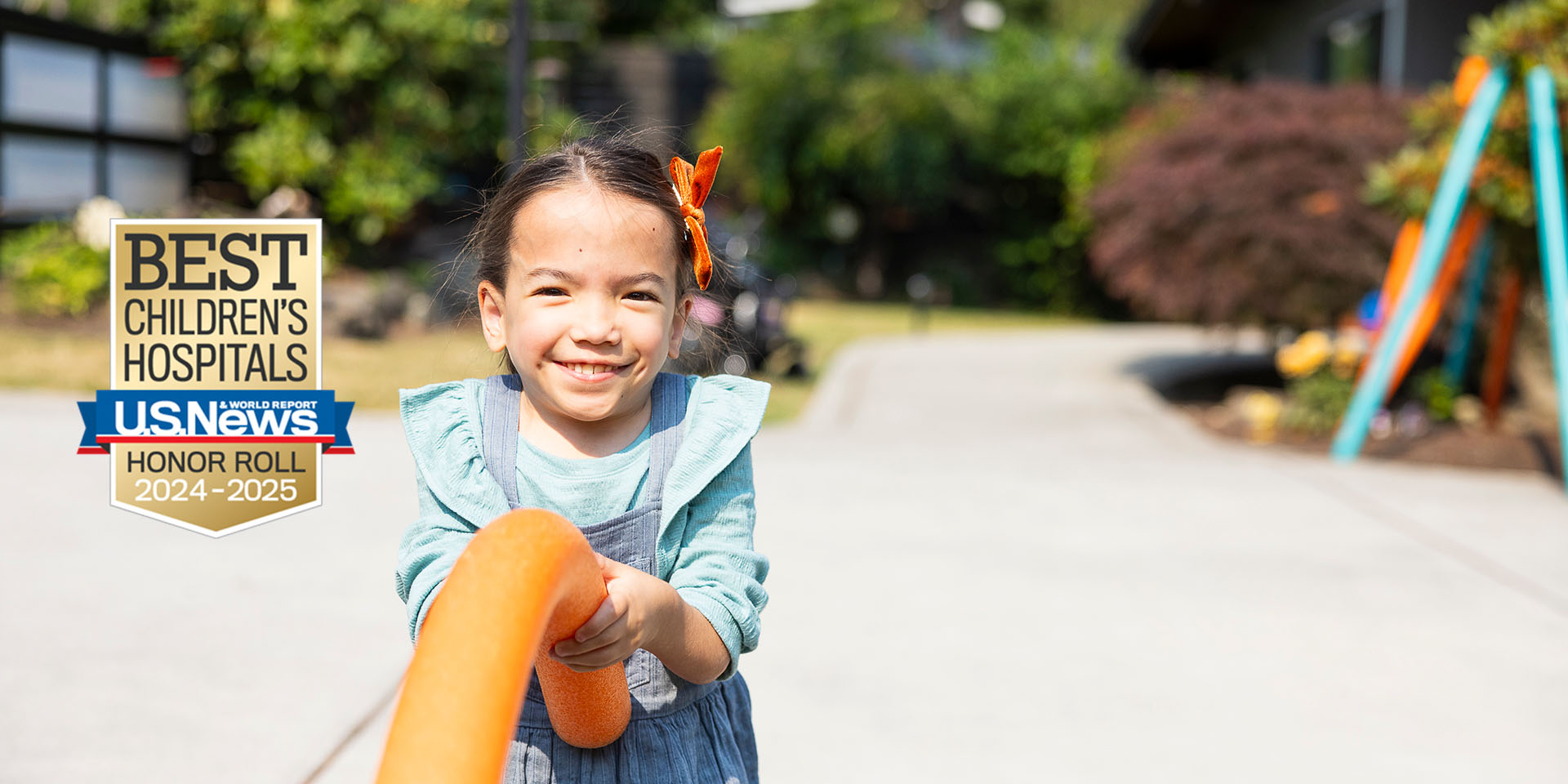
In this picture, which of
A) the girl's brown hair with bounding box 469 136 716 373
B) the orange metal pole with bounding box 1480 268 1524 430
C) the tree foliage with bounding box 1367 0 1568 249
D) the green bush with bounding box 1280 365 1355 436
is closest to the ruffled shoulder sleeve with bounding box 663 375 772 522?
the girl's brown hair with bounding box 469 136 716 373

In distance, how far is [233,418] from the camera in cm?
178

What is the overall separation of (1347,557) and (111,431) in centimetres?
505

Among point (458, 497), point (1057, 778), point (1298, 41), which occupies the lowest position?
point (1057, 778)

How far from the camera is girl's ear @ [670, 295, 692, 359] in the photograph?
1829 millimetres

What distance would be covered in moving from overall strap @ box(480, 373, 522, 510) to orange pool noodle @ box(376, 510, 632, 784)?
1.29 ft

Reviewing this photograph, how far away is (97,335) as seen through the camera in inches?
417

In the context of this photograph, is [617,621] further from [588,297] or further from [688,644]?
[588,297]

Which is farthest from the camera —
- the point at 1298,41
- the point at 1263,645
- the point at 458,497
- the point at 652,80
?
the point at 652,80

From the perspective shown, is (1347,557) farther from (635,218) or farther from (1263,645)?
(635,218)

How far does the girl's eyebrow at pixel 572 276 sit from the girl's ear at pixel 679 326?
0.14m

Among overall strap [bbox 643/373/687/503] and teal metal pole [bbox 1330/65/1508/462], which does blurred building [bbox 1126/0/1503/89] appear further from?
overall strap [bbox 643/373/687/503]

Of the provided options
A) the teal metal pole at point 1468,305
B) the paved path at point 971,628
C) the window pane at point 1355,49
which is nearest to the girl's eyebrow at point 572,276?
the paved path at point 971,628

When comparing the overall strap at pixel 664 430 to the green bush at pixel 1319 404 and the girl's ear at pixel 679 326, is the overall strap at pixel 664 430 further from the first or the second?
the green bush at pixel 1319 404

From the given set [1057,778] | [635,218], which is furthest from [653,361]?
[1057,778]
